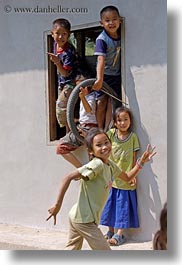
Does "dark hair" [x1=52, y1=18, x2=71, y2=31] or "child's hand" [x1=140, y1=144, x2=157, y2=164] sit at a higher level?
"dark hair" [x1=52, y1=18, x2=71, y2=31]

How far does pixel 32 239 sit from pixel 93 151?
39.2 inches

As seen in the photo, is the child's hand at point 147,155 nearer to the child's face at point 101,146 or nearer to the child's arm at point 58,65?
the child's face at point 101,146

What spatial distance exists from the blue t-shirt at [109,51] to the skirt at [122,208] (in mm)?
794

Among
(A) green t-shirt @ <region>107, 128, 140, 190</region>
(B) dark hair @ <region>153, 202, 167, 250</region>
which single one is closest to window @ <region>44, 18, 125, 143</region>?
(A) green t-shirt @ <region>107, 128, 140, 190</region>

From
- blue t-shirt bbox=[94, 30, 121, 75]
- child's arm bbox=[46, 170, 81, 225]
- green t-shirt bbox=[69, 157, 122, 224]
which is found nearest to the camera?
child's arm bbox=[46, 170, 81, 225]

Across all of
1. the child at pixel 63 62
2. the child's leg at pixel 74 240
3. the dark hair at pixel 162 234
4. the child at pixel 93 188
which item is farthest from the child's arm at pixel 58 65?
the dark hair at pixel 162 234

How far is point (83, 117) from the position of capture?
13.4ft

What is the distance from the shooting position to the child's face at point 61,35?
413cm

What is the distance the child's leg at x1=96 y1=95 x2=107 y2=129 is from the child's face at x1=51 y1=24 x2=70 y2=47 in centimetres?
46

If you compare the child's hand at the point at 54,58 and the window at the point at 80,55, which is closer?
the window at the point at 80,55

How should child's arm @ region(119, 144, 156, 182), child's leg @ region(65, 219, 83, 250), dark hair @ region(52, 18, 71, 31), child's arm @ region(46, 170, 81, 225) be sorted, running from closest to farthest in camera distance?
child's arm @ region(46, 170, 81, 225) < child's leg @ region(65, 219, 83, 250) < child's arm @ region(119, 144, 156, 182) < dark hair @ region(52, 18, 71, 31)

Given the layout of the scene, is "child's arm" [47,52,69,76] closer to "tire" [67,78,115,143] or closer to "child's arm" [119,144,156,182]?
"tire" [67,78,115,143]

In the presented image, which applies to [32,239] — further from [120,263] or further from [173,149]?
[173,149]

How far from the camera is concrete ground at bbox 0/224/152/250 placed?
4.04 m
